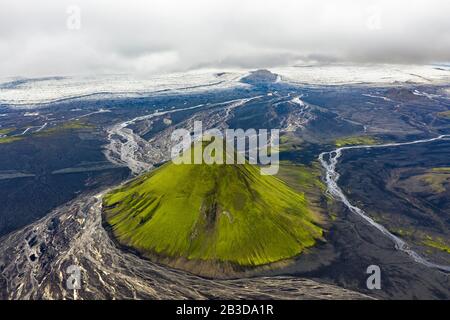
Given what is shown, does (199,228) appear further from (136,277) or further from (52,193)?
(52,193)

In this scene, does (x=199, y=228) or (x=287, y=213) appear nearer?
(x=199, y=228)

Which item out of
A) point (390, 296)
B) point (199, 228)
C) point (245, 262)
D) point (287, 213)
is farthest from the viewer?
point (287, 213)

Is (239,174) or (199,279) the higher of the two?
(239,174)

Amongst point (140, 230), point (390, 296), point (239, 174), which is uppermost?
point (239, 174)

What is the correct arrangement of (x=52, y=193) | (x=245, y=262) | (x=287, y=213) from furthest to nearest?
(x=52, y=193) → (x=287, y=213) → (x=245, y=262)

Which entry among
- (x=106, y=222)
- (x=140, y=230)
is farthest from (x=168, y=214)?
(x=106, y=222)
